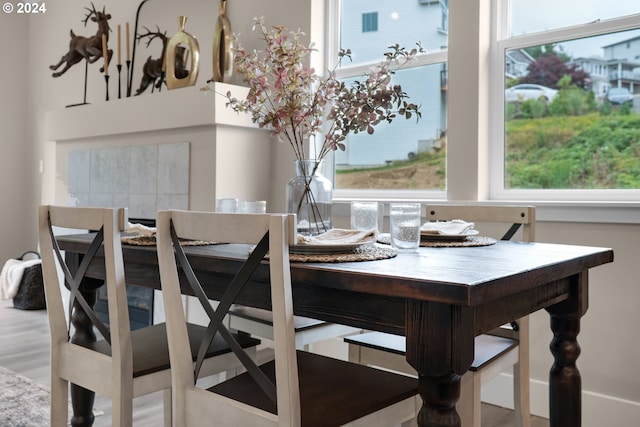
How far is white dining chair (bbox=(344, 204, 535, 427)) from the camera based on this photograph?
62.6 inches

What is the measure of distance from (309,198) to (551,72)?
1477mm

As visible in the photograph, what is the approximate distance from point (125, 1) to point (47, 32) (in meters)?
1.35

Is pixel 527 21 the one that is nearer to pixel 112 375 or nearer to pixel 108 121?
pixel 112 375

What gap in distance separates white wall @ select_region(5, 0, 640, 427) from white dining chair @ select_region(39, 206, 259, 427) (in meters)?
1.42

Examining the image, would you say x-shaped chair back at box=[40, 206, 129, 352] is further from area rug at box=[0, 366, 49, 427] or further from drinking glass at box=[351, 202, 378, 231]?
area rug at box=[0, 366, 49, 427]

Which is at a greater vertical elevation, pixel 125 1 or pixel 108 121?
pixel 125 1

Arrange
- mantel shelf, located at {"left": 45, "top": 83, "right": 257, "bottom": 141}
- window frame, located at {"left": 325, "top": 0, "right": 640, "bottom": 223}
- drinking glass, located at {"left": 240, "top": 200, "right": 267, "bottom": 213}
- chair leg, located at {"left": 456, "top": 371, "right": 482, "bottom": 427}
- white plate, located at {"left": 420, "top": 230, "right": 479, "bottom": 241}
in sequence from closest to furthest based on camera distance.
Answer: chair leg, located at {"left": 456, "top": 371, "right": 482, "bottom": 427} → white plate, located at {"left": 420, "top": 230, "right": 479, "bottom": 241} → drinking glass, located at {"left": 240, "top": 200, "right": 267, "bottom": 213} → window frame, located at {"left": 325, "top": 0, "right": 640, "bottom": 223} → mantel shelf, located at {"left": 45, "top": 83, "right": 257, "bottom": 141}

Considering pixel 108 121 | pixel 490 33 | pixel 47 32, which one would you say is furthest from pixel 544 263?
pixel 47 32

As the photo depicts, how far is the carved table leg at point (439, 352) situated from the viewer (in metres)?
1.08

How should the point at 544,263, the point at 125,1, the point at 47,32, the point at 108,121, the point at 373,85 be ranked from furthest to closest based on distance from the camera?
the point at 47,32 → the point at 125,1 → the point at 108,121 → the point at 373,85 → the point at 544,263

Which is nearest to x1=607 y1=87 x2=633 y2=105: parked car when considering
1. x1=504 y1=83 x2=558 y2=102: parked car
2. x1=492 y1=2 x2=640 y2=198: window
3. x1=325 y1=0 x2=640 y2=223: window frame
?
x1=492 y1=2 x2=640 y2=198: window

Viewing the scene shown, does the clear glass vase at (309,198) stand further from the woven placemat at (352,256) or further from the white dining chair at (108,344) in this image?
the white dining chair at (108,344)

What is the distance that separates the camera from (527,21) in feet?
8.66

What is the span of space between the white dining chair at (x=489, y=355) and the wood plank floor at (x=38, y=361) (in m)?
0.58
